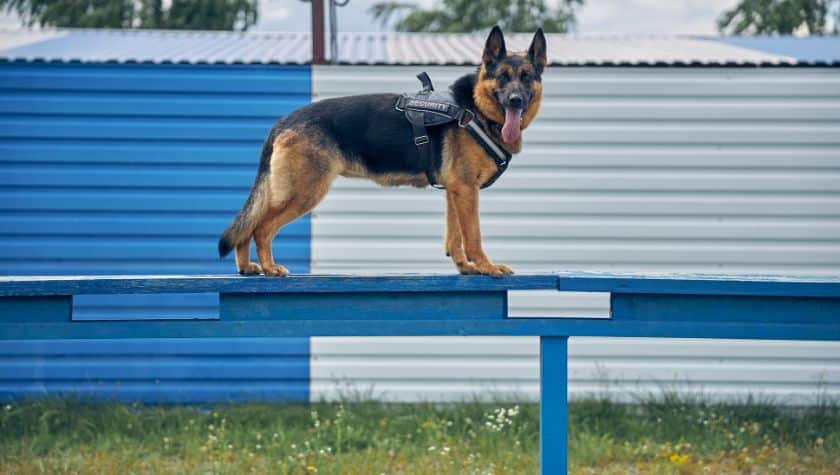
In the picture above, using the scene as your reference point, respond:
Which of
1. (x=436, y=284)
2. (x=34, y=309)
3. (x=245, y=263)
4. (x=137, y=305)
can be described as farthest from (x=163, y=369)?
(x=436, y=284)

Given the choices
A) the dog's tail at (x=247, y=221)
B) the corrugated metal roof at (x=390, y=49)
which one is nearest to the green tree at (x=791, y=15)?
the corrugated metal roof at (x=390, y=49)

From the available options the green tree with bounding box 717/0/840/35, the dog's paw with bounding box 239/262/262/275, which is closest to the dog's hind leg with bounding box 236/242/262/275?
the dog's paw with bounding box 239/262/262/275

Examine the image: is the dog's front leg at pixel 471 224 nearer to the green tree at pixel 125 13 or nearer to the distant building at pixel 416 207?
the distant building at pixel 416 207

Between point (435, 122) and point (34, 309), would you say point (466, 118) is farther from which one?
point (34, 309)

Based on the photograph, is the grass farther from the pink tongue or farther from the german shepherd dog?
the pink tongue

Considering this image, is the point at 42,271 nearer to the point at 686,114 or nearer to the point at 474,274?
the point at 474,274

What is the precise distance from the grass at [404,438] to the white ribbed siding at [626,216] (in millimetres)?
275

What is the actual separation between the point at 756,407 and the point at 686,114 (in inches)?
94.1

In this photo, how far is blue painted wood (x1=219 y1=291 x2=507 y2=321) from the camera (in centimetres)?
373

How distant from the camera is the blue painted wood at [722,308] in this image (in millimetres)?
3691

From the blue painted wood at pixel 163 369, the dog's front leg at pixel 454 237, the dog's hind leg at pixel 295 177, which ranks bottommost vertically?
the blue painted wood at pixel 163 369

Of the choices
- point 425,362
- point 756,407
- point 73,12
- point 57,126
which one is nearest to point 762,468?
point 756,407

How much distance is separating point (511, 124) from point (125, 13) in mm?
25212

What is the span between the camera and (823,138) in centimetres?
650
